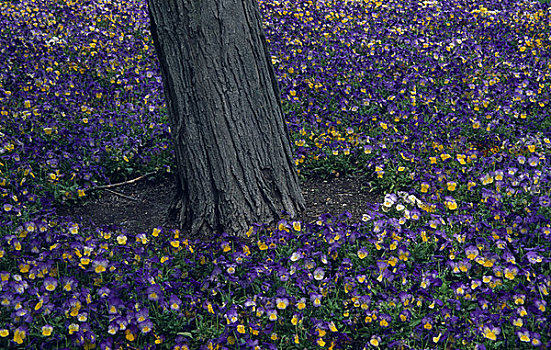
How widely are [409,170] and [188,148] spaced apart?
1842mm

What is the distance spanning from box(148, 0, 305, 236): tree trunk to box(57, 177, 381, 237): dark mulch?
0.35 meters

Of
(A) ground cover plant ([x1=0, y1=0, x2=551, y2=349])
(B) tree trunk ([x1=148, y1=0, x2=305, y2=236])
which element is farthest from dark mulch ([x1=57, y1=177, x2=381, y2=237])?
(B) tree trunk ([x1=148, y1=0, x2=305, y2=236])

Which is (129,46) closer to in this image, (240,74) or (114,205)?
(114,205)

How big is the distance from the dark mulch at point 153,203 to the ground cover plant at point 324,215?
137 millimetres

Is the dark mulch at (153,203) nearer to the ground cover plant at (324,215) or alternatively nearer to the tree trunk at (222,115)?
the ground cover plant at (324,215)

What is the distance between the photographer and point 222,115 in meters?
3.88

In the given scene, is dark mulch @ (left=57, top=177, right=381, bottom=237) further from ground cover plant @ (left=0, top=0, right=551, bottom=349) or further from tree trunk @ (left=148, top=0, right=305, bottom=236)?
tree trunk @ (left=148, top=0, right=305, bottom=236)

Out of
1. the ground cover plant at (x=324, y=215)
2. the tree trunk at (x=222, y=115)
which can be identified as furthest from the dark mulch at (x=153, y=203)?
the tree trunk at (x=222, y=115)

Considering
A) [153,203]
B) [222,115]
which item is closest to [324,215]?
[222,115]

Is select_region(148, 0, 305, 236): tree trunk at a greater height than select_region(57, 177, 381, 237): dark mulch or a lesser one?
greater

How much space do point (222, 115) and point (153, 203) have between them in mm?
1218

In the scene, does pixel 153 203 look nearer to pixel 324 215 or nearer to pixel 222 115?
pixel 222 115

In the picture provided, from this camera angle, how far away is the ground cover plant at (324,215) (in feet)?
10.5

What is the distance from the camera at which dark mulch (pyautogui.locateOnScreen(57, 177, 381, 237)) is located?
435 centimetres
